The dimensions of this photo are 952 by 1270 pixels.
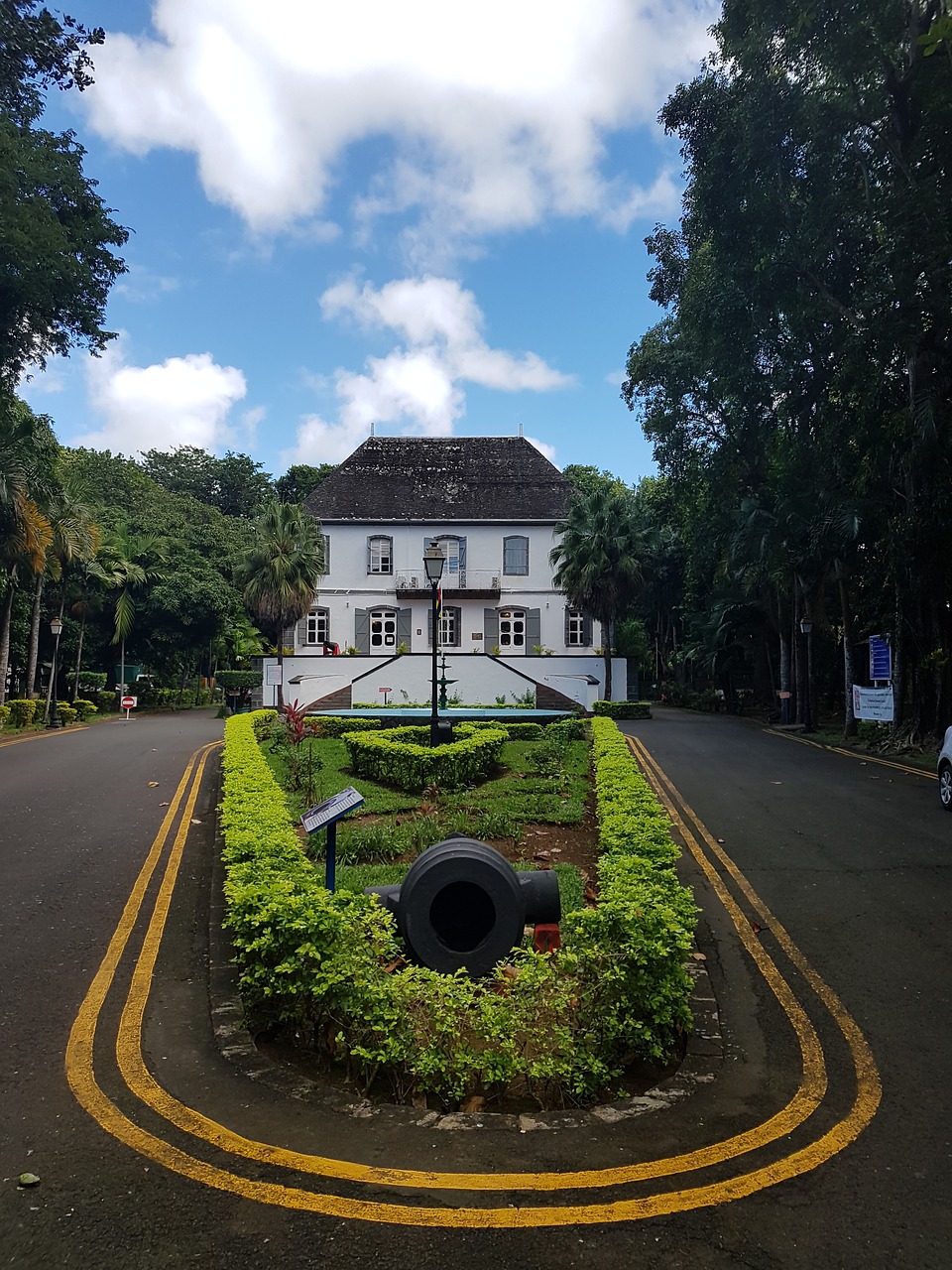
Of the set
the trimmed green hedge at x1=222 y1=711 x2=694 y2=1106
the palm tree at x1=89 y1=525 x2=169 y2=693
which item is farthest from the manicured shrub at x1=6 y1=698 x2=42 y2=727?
the trimmed green hedge at x1=222 y1=711 x2=694 y2=1106

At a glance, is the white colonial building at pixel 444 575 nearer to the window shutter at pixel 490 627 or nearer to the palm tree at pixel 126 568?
the window shutter at pixel 490 627

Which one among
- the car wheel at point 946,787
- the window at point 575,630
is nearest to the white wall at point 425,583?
the window at point 575,630

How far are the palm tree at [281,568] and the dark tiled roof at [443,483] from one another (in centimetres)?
839

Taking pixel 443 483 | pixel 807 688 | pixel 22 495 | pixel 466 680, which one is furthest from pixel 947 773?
pixel 443 483

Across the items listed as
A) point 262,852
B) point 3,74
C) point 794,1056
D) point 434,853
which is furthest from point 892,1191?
point 3,74

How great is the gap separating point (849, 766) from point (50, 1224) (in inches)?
664

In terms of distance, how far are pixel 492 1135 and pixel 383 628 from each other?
41.2 m

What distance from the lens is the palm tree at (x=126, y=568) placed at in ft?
131

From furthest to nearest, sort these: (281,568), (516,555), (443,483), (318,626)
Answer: (443,483) < (516,555) < (318,626) < (281,568)

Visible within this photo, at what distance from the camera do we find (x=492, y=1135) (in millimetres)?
4184

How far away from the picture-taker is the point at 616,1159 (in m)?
3.96

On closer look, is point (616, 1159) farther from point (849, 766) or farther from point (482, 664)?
point (482, 664)

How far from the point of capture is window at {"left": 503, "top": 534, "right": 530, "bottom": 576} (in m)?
45.5

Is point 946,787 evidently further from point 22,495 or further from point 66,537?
point 66,537
